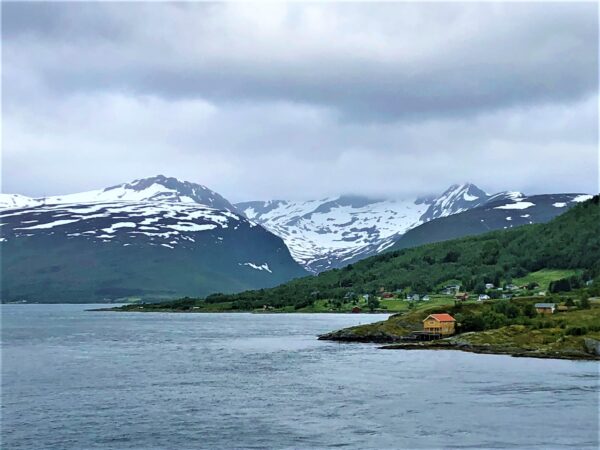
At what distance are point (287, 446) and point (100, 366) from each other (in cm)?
6757

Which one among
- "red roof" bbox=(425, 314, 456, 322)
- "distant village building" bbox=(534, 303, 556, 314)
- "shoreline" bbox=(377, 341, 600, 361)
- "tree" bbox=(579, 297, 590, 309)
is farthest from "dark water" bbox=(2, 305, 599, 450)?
"tree" bbox=(579, 297, 590, 309)

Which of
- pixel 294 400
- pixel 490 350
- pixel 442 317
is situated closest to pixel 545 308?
pixel 442 317

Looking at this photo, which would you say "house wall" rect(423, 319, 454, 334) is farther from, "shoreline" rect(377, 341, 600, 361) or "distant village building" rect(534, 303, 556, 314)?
"distant village building" rect(534, 303, 556, 314)

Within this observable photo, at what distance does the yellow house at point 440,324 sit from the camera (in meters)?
169

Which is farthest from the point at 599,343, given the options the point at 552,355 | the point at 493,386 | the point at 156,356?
the point at 156,356

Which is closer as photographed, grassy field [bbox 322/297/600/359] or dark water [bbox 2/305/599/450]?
dark water [bbox 2/305/599/450]

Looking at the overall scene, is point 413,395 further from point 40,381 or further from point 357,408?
point 40,381

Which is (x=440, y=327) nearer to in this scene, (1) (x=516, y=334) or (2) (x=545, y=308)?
(1) (x=516, y=334)

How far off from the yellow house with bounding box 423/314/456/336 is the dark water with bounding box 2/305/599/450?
89.0 ft

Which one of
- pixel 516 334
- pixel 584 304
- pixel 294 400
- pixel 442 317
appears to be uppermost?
pixel 584 304

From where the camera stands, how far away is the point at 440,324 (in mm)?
168875

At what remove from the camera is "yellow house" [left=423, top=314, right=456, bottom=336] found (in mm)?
168625

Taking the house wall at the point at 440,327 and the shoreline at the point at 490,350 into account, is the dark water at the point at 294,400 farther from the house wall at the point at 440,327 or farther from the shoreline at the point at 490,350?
the house wall at the point at 440,327

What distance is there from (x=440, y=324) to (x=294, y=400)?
285 ft
